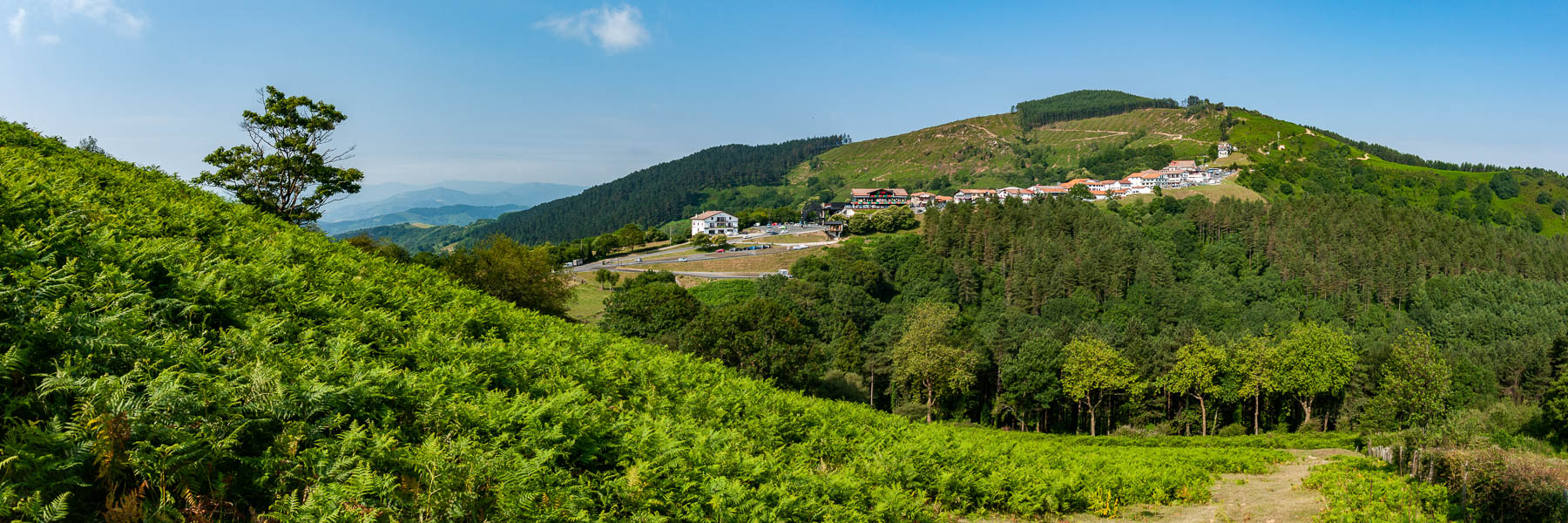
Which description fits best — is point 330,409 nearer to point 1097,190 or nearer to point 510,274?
point 510,274

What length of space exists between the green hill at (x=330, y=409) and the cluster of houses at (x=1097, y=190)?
131 meters

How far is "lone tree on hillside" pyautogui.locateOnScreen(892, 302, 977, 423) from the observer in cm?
4434

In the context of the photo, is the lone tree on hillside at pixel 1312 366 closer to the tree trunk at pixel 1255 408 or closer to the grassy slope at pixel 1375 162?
the tree trunk at pixel 1255 408

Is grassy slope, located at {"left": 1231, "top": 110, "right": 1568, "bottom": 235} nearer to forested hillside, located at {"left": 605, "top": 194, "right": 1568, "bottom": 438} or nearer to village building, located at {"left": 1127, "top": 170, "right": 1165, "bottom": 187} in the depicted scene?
village building, located at {"left": 1127, "top": 170, "right": 1165, "bottom": 187}

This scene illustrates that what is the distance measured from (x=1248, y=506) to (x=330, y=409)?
1780cm

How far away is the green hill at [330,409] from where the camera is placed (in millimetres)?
3801

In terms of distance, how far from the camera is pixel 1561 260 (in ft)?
315

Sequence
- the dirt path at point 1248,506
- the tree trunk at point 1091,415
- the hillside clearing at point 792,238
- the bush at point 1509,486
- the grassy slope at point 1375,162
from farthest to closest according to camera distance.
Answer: the grassy slope at point 1375,162, the hillside clearing at point 792,238, the tree trunk at point 1091,415, the bush at point 1509,486, the dirt path at point 1248,506

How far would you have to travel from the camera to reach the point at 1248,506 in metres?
14.9

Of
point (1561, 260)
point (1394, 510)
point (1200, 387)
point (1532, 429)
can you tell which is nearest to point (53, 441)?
point (1394, 510)

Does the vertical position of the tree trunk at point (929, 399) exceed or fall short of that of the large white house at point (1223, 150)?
it falls short

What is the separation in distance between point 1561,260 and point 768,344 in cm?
12841

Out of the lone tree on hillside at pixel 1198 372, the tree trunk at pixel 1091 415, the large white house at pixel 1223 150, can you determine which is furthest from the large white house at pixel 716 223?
the large white house at pixel 1223 150

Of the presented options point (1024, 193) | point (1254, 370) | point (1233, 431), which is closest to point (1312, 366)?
point (1254, 370)
